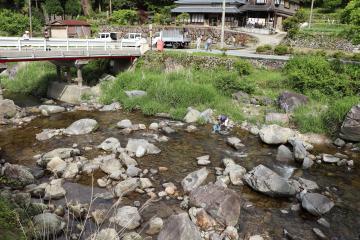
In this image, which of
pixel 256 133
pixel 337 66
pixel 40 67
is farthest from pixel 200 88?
pixel 40 67

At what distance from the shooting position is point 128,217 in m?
11.4

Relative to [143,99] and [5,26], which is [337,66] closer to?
[143,99]

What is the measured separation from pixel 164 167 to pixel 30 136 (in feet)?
29.7

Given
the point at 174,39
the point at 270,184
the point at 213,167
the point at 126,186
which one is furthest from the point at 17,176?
the point at 174,39

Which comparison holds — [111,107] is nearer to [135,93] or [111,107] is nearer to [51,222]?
[135,93]

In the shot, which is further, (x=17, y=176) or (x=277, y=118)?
(x=277, y=118)

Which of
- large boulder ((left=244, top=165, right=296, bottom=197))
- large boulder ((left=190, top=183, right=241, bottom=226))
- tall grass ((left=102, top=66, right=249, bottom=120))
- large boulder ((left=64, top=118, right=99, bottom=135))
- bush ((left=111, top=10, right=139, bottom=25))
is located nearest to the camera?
large boulder ((left=190, top=183, right=241, bottom=226))

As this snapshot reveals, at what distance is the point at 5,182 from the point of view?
13.7 m

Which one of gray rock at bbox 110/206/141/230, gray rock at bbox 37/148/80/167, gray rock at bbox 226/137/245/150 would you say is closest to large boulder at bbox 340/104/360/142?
gray rock at bbox 226/137/245/150

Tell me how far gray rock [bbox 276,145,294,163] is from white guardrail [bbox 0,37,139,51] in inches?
723

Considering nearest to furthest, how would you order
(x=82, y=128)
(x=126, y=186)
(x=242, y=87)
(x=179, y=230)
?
(x=179, y=230)
(x=126, y=186)
(x=82, y=128)
(x=242, y=87)

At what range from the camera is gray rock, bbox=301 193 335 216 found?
496 inches

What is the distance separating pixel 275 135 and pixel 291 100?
5.17 metres

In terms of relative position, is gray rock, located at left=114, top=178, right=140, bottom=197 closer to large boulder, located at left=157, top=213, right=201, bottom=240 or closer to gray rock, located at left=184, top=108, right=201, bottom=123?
large boulder, located at left=157, top=213, right=201, bottom=240
